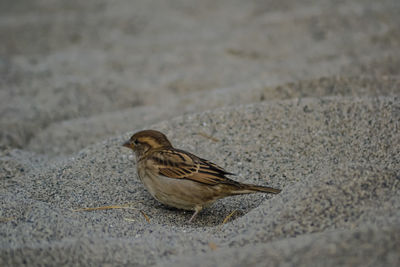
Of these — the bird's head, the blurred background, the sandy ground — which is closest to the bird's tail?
the sandy ground

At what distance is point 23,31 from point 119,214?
6.53 meters

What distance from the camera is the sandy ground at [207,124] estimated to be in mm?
2760

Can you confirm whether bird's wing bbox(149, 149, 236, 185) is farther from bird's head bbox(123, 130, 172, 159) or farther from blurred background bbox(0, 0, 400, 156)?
blurred background bbox(0, 0, 400, 156)

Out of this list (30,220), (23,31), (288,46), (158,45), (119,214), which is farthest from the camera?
(23,31)

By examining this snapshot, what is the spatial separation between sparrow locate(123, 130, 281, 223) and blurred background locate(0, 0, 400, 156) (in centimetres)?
145

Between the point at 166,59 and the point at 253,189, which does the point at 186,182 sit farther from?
the point at 166,59

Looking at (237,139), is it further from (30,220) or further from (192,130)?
(30,220)

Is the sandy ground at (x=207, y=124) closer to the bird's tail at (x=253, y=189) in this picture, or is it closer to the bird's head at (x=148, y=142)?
the bird's tail at (x=253, y=189)

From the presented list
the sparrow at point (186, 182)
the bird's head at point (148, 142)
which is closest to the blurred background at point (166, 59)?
the bird's head at point (148, 142)

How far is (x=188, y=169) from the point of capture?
3.70 meters

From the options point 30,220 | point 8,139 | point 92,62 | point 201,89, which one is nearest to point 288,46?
point 201,89

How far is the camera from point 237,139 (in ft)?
15.0

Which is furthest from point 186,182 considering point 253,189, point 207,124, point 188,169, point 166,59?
point 166,59

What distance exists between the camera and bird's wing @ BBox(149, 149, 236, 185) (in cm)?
366
